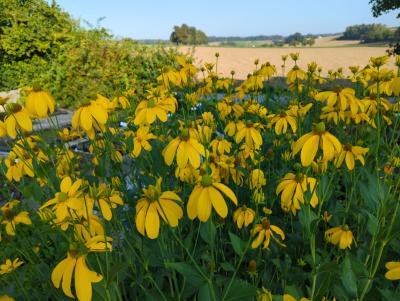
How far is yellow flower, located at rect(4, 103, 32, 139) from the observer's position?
1.55 meters

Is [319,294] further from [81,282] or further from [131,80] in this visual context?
[131,80]

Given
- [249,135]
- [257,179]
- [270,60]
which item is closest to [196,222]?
[257,179]

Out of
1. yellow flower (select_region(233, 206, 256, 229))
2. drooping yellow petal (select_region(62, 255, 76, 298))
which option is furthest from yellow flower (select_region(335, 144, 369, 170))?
Answer: drooping yellow petal (select_region(62, 255, 76, 298))

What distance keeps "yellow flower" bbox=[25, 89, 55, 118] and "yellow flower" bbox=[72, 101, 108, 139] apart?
0.41 ft

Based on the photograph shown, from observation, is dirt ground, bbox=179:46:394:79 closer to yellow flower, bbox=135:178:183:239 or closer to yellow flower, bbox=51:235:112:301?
yellow flower, bbox=135:178:183:239

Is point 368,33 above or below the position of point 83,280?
above

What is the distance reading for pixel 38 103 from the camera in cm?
158

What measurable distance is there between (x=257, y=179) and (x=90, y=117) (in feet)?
2.93

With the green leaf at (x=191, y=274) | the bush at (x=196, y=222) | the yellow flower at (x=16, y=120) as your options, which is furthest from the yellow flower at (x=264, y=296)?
the yellow flower at (x=16, y=120)

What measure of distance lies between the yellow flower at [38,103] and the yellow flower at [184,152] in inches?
22.6

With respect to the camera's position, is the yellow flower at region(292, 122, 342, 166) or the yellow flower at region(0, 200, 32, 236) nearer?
the yellow flower at region(292, 122, 342, 166)

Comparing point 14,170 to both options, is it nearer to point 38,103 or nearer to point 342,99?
point 38,103

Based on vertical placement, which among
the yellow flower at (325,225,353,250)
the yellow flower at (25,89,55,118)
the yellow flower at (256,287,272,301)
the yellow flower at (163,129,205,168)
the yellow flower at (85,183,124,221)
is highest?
the yellow flower at (25,89,55,118)

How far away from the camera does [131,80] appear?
7.89 m
